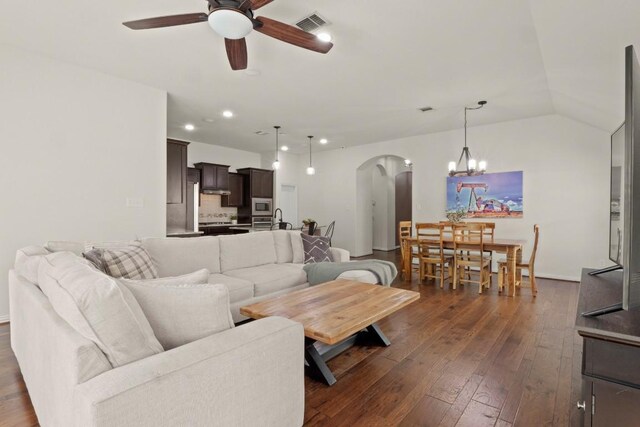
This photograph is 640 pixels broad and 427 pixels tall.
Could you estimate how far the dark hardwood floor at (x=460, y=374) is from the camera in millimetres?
1799

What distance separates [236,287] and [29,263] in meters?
1.46

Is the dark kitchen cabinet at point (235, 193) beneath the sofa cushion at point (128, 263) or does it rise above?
above

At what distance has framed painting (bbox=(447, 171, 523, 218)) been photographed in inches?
219

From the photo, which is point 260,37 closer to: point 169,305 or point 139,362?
point 169,305

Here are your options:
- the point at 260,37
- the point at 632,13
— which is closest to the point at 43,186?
the point at 260,37

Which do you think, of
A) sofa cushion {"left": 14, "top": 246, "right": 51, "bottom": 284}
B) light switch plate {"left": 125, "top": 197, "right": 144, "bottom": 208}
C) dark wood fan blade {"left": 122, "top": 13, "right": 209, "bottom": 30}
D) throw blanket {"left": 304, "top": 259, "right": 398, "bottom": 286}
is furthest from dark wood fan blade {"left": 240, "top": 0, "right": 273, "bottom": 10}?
light switch plate {"left": 125, "top": 197, "right": 144, "bottom": 208}

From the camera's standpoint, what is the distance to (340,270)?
341cm

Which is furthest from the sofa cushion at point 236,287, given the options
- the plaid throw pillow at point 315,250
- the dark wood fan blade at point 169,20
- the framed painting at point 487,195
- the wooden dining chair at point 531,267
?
the framed painting at point 487,195

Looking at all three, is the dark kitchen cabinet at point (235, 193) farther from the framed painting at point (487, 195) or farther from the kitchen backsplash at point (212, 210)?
the framed painting at point (487, 195)

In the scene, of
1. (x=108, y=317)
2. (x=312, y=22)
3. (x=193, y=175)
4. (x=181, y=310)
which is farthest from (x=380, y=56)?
(x=193, y=175)

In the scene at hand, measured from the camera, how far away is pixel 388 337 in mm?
2891

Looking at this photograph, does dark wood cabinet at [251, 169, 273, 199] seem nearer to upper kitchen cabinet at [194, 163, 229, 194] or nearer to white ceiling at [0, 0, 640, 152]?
upper kitchen cabinet at [194, 163, 229, 194]

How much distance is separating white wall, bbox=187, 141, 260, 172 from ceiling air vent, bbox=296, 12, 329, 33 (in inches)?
209

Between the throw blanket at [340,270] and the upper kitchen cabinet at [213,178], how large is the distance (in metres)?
4.44
